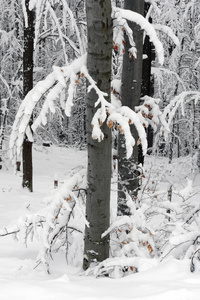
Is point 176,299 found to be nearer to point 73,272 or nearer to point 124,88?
point 73,272

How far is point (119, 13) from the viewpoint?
2.69 meters

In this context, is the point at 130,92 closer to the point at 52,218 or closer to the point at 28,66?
the point at 52,218

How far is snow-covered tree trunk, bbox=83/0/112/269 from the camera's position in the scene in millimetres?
2717

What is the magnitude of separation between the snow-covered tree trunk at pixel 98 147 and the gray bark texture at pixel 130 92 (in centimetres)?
59

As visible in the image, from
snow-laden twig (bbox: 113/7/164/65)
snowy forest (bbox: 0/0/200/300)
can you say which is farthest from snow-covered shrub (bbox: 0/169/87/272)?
snow-laden twig (bbox: 113/7/164/65)

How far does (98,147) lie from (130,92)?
108cm

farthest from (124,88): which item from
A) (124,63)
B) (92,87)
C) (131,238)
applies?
(131,238)

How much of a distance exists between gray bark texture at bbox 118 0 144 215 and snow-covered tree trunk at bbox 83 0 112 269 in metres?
0.59

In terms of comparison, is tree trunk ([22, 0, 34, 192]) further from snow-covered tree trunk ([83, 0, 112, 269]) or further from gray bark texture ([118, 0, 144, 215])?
snow-covered tree trunk ([83, 0, 112, 269])

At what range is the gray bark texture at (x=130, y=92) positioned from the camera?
368cm

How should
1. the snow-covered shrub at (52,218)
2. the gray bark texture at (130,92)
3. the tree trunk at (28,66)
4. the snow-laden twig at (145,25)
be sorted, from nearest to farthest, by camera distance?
1. the snow-laden twig at (145,25)
2. the snow-covered shrub at (52,218)
3. the gray bark texture at (130,92)
4. the tree trunk at (28,66)

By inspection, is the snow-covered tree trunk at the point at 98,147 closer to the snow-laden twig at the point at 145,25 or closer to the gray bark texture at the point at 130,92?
the snow-laden twig at the point at 145,25

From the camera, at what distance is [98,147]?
9.78ft

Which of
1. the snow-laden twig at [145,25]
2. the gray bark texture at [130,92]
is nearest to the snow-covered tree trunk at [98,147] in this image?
the snow-laden twig at [145,25]
